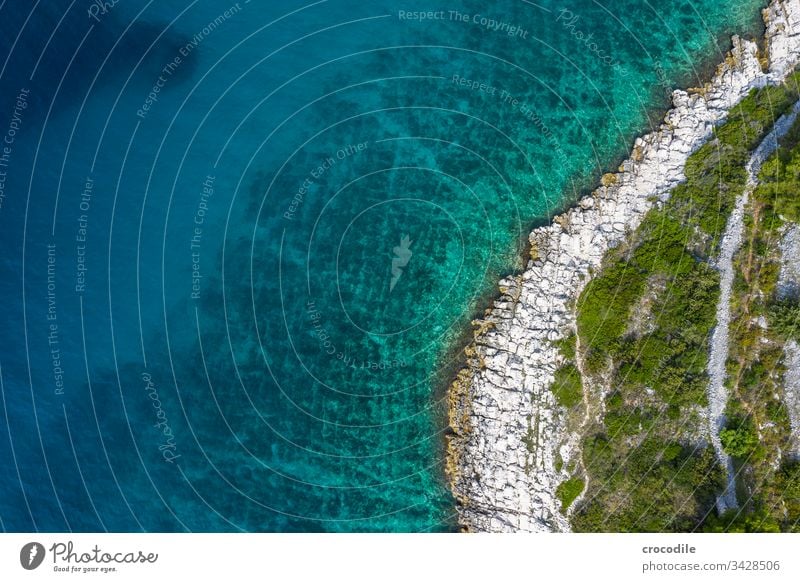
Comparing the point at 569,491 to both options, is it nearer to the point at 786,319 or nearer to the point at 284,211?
the point at 786,319

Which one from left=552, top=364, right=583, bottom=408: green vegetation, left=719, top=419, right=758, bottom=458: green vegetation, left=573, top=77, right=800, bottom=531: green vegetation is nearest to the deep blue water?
left=573, top=77, right=800, bottom=531: green vegetation

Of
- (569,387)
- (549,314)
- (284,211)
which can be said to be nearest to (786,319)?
(569,387)

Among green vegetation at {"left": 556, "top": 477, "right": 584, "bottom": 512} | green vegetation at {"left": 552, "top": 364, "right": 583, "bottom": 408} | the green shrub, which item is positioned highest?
green vegetation at {"left": 552, "top": 364, "right": 583, "bottom": 408}

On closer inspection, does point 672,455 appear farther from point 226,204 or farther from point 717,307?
point 226,204

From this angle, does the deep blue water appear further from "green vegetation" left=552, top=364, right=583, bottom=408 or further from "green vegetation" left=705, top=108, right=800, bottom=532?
"green vegetation" left=705, top=108, right=800, bottom=532

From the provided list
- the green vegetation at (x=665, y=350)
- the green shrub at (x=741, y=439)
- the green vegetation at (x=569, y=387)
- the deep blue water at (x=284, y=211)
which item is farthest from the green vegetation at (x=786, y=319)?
the deep blue water at (x=284, y=211)
